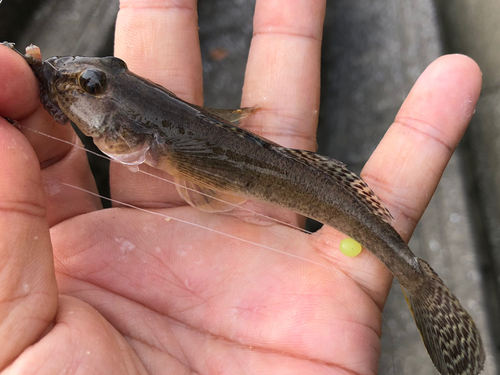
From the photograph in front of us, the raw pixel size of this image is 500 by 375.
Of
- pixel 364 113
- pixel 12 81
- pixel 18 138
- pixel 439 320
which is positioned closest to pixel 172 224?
pixel 18 138

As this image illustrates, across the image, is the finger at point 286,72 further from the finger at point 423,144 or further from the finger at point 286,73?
the finger at point 423,144

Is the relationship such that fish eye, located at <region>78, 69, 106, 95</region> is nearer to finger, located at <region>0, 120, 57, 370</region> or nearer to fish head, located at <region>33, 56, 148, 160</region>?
fish head, located at <region>33, 56, 148, 160</region>

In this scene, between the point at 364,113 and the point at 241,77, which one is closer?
the point at 364,113

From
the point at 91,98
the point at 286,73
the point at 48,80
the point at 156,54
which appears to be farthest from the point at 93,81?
the point at 286,73

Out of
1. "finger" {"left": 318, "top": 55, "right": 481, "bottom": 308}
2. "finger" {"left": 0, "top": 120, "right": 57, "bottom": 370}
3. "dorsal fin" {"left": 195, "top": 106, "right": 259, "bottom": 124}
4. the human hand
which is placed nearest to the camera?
"finger" {"left": 0, "top": 120, "right": 57, "bottom": 370}

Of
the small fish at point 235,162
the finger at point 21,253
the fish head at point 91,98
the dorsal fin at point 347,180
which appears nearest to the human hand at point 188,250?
the finger at point 21,253

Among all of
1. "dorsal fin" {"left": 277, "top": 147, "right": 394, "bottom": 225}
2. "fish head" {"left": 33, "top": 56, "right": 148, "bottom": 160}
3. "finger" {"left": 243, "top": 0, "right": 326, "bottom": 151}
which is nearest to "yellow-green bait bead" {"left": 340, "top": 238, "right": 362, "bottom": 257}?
"dorsal fin" {"left": 277, "top": 147, "right": 394, "bottom": 225}

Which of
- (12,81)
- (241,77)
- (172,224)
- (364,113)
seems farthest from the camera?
(241,77)

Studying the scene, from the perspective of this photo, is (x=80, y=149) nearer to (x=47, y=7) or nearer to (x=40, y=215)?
(x=40, y=215)
